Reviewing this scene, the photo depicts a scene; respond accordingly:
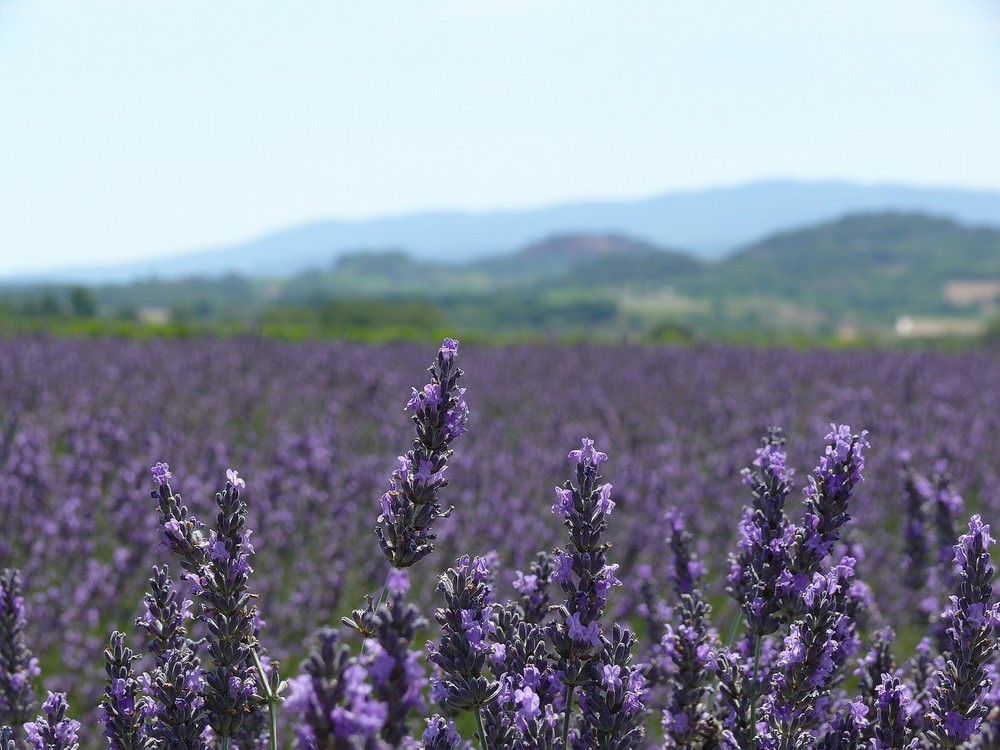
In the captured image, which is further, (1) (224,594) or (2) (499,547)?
(2) (499,547)

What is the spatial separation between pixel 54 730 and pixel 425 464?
0.81 m

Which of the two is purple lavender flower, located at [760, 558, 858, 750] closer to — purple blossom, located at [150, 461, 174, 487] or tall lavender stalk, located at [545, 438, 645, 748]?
tall lavender stalk, located at [545, 438, 645, 748]

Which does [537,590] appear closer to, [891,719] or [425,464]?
[425,464]

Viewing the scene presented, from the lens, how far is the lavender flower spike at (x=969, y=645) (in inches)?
67.4

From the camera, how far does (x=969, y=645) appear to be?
1.72 meters

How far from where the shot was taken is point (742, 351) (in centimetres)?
1919

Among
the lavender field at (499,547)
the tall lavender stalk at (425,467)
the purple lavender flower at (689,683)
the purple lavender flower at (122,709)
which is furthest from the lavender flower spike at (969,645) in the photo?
the purple lavender flower at (122,709)

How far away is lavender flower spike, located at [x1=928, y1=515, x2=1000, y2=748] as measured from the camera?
171cm

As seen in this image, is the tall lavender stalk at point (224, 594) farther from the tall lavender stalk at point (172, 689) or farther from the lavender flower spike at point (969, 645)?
the lavender flower spike at point (969, 645)

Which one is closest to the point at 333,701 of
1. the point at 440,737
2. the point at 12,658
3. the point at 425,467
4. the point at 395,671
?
the point at 395,671

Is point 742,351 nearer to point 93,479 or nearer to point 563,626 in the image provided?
point 93,479

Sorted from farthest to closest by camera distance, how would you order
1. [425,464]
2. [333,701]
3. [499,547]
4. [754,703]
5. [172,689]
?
[499,547]
[754,703]
[425,464]
[172,689]
[333,701]

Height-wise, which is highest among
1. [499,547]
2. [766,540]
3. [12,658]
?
[766,540]

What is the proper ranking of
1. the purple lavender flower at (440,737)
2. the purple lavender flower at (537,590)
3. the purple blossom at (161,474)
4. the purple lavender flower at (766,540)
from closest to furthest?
the purple lavender flower at (440,737) < the purple blossom at (161,474) < the purple lavender flower at (766,540) < the purple lavender flower at (537,590)
